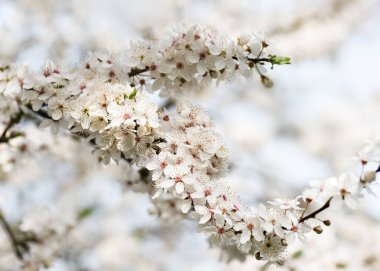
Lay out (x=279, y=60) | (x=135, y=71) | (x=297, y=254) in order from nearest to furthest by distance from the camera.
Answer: (x=279, y=60)
(x=135, y=71)
(x=297, y=254)

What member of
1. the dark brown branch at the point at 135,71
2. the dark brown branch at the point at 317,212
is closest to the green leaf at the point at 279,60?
the dark brown branch at the point at 135,71

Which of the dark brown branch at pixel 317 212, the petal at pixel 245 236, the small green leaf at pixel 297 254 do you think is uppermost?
the small green leaf at pixel 297 254

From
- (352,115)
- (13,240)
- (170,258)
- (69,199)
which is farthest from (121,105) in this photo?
(352,115)

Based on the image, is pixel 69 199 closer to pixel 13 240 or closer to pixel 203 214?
pixel 13 240

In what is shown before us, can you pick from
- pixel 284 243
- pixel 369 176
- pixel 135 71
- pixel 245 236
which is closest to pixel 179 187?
pixel 245 236

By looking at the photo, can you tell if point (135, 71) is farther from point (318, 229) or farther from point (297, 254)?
point (297, 254)

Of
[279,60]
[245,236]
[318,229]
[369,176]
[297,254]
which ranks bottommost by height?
[245,236]

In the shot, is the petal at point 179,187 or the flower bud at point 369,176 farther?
the petal at point 179,187

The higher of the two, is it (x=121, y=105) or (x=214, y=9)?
(x=214, y=9)

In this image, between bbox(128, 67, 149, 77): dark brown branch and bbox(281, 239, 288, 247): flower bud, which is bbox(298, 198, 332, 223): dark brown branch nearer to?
bbox(281, 239, 288, 247): flower bud

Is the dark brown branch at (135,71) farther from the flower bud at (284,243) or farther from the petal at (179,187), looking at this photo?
the flower bud at (284,243)

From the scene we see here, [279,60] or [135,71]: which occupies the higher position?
[279,60]
